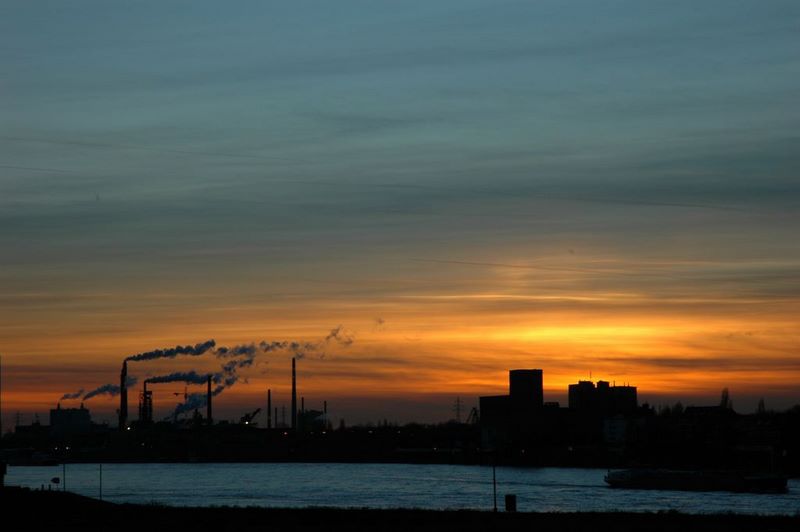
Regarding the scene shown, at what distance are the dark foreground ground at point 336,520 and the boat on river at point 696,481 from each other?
99.3m

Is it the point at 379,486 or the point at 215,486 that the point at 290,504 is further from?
the point at 215,486

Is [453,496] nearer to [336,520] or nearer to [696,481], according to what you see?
[696,481]

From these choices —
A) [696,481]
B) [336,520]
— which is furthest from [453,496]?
[336,520]

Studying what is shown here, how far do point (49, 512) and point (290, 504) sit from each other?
61.6 metres

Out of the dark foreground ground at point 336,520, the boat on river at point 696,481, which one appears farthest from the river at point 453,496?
the dark foreground ground at point 336,520

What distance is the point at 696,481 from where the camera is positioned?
543ft

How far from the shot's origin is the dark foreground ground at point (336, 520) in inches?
2152

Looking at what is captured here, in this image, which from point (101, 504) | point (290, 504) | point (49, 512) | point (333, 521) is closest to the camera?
point (333, 521)

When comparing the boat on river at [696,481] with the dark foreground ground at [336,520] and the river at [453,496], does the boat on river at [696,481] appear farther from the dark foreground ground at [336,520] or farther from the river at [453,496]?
the dark foreground ground at [336,520]

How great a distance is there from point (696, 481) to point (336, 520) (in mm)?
116062

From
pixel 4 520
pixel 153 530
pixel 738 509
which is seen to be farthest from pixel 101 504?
pixel 738 509

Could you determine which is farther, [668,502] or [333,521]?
[668,502]

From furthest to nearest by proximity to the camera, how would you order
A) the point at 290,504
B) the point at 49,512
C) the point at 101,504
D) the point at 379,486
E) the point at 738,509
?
the point at 379,486
the point at 290,504
the point at 738,509
the point at 101,504
the point at 49,512

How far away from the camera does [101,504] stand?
69.2m
